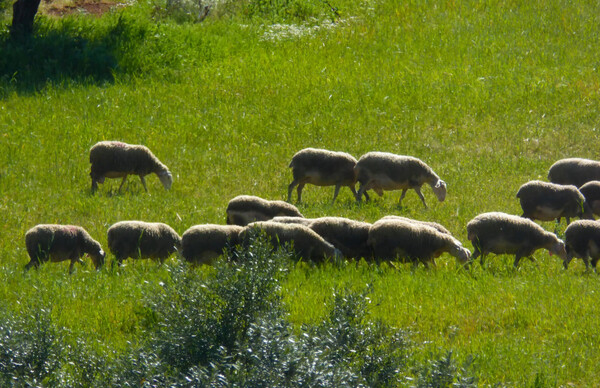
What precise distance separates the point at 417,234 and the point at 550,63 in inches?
516

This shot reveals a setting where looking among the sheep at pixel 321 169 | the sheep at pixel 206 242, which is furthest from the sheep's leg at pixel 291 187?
the sheep at pixel 206 242

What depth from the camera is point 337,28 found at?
25.9 meters

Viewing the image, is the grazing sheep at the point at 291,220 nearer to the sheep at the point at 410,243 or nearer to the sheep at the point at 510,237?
the sheep at the point at 410,243

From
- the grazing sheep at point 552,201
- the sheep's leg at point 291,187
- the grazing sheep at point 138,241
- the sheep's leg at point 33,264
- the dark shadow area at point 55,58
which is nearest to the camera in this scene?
the sheep's leg at point 33,264

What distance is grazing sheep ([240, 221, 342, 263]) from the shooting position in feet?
38.7

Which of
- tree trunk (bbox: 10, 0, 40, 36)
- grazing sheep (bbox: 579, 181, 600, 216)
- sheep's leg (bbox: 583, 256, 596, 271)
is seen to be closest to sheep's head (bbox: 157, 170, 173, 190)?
grazing sheep (bbox: 579, 181, 600, 216)

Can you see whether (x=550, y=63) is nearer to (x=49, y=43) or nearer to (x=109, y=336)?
(x=49, y=43)

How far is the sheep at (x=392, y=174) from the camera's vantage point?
15.9 meters

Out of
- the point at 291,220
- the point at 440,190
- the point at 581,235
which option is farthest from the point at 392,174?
the point at 581,235

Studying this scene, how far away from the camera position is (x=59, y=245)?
12289mm

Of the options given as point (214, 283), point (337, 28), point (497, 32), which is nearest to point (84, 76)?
point (337, 28)

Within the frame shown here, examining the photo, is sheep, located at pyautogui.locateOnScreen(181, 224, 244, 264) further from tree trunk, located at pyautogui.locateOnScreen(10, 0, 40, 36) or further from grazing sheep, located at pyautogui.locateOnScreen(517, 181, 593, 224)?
tree trunk, located at pyautogui.locateOnScreen(10, 0, 40, 36)

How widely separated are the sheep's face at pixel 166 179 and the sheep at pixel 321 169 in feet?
7.39

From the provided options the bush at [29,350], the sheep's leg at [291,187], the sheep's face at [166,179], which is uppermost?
the bush at [29,350]
